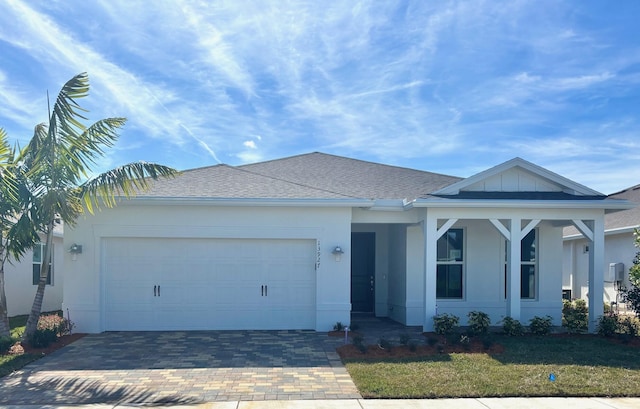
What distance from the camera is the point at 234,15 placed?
9.73m

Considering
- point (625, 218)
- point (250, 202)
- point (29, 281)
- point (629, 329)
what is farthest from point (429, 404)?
point (625, 218)

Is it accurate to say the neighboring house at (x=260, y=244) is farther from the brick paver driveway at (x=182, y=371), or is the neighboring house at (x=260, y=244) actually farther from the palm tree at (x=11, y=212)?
the palm tree at (x=11, y=212)

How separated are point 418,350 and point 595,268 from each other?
533cm

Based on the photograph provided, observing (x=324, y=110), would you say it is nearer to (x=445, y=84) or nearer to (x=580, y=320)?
(x=445, y=84)

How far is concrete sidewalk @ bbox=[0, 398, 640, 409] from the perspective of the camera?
6.36 metres

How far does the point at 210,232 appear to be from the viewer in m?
11.5

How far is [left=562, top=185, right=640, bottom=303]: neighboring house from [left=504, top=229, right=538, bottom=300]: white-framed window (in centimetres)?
278

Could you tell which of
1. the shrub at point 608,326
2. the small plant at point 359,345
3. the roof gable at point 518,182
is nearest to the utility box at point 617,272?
the roof gable at point 518,182

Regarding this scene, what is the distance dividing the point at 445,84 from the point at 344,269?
18.0 ft

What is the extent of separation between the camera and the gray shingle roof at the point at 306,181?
11.6m

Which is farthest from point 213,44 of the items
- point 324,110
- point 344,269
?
point 344,269

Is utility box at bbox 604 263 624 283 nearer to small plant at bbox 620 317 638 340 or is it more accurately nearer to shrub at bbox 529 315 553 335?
small plant at bbox 620 317 638 340

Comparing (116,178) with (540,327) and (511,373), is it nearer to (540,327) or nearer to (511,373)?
(511,373)

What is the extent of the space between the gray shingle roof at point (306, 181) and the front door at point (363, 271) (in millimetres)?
1777
